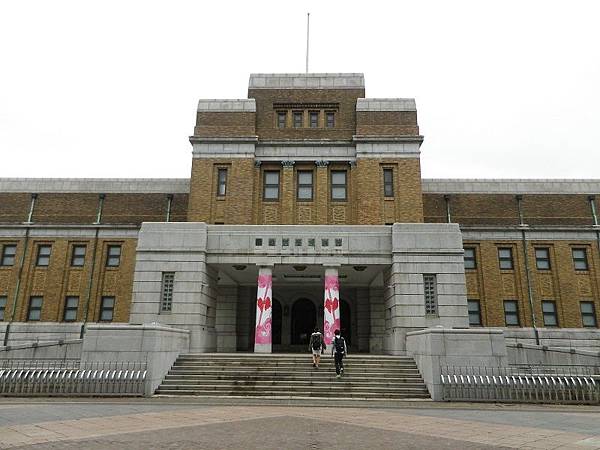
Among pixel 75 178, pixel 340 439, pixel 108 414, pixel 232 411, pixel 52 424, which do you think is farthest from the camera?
pixel 75 178

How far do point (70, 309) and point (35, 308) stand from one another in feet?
7.68

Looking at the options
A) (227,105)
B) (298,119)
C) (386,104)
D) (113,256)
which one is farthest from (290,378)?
(113,256)

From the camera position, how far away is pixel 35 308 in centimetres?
3086

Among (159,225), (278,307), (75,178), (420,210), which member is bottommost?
(278,307)

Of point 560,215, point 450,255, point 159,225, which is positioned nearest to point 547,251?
point 560,215

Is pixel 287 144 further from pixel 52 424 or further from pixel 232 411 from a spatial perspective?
pixel 52 424

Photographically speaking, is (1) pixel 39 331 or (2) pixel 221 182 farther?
(1) pixel 39 331

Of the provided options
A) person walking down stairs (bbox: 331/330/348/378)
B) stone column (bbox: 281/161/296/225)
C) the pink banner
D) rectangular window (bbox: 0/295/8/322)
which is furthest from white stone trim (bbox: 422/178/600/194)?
rectangular window (bbox: 0/295/8/322)

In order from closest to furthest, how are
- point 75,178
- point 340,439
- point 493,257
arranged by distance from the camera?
point 340,439 < point 493,257 < point 75,178

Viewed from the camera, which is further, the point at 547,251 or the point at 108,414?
the point at 547,251

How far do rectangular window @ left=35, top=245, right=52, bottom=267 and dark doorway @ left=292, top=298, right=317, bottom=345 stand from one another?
1764cm

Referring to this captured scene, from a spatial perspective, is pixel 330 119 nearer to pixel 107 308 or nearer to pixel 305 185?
pixel 305 185

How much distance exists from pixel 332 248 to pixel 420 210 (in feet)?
27.0

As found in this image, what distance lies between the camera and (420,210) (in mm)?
28281
